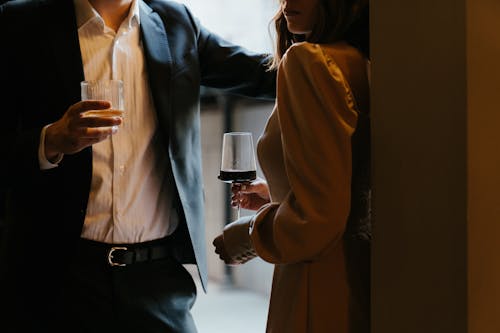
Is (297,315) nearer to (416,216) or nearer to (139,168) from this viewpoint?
(416,216)

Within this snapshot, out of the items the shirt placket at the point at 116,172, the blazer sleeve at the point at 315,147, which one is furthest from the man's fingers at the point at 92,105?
the blazer sleeve at the point at 315,147

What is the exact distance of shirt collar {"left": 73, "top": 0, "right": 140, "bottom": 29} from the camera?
1.79 metres

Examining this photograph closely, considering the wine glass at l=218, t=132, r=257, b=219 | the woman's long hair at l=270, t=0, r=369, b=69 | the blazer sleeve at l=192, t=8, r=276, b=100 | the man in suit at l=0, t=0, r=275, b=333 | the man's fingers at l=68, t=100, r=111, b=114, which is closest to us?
the woman's long hair at l=270, t=0, r=369, b=69

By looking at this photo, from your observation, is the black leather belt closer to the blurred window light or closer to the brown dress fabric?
the brown dress fabric

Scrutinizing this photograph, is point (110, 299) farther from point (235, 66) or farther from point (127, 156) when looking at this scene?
point (235, 66)

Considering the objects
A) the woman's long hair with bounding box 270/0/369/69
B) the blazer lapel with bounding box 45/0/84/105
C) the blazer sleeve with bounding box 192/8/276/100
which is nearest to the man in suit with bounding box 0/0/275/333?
the blazer lapel with bounding box 45/0/84/105

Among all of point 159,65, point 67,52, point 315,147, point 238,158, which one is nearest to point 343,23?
point 315,147

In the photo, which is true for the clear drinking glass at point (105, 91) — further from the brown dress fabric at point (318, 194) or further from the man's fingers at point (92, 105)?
the brown dress fabric at point (318, 194)

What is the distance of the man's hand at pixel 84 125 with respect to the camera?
4.89 ft

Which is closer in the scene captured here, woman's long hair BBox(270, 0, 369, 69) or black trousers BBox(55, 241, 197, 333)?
woman's long hair BBox(270, 0, 369, 69)

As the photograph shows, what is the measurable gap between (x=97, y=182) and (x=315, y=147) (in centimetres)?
84

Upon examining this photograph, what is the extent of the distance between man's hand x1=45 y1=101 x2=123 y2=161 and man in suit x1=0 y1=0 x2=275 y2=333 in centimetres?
8

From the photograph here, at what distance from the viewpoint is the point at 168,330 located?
1.85 m

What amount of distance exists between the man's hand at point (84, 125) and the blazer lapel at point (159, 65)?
0.28 metres
